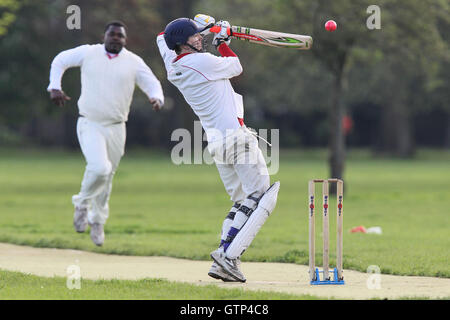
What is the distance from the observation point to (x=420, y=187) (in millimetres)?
26328

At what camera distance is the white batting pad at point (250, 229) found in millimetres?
8242

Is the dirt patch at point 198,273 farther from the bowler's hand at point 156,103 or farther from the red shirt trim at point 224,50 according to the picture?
the red shirt trim at point 224,50

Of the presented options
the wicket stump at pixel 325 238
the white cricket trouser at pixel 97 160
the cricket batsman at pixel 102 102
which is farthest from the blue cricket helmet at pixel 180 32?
the white cricket trouser at pixel 97 160

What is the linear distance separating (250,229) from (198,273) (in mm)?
1067

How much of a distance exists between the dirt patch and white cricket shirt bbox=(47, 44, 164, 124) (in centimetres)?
174

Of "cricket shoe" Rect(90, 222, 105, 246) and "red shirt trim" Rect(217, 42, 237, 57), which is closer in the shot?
"red shirt trim" Rect(217, 42, 237, 57)

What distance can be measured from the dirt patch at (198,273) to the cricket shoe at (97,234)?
0.30 meters

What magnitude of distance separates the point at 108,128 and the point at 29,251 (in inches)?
70.2

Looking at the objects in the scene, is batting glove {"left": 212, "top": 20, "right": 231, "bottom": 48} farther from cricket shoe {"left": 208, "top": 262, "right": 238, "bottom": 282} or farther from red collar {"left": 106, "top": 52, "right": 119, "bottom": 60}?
red collar {"left": 106, "top": 52, "right": 119, "bottom": 60}

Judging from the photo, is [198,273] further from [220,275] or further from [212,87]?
[212,87]

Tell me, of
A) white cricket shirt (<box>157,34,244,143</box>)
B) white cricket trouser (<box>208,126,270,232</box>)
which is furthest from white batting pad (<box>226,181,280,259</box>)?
white cricket shirt (<box>157,34,244,143</box>)

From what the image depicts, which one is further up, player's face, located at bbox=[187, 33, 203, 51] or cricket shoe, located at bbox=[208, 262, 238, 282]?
player's face, located at bbox=[187, 33, 203, 51]

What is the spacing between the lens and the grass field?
1097 centimetres
